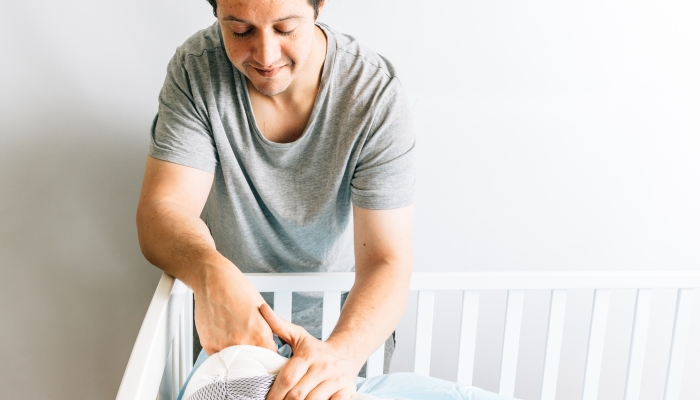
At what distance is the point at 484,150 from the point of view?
1.32 m

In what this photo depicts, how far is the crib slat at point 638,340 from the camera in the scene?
3.76ft

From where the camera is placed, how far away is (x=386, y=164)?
972 millimetres

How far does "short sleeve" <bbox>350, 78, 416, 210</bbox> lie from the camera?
3.17ft

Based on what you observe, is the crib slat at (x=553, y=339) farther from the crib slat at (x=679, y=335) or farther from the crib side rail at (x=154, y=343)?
the crib side rail at (x=154, y=343)

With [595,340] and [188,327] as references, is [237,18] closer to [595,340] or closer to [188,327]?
[188,327]

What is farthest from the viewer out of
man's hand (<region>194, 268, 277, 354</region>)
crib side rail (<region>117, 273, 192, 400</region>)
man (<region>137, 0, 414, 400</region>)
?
man (<region>137, 0, 414, 400</region>)

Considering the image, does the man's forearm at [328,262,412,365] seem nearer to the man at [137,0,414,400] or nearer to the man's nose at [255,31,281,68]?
the man at [137,0,414,400]

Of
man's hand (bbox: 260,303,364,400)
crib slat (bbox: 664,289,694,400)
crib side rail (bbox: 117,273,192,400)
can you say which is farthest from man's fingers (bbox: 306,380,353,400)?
crib slat (bbox: 664,289,694,400)

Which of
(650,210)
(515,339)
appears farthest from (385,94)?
(650,210)

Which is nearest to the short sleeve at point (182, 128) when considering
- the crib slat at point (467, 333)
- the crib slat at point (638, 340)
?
the crib slat at point (467, 333)

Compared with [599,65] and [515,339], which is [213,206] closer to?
[515,339]

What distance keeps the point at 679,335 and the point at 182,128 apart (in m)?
1.01

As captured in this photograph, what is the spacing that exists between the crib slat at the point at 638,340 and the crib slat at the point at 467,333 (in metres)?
0.31

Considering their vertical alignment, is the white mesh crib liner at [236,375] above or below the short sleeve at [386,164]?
below
